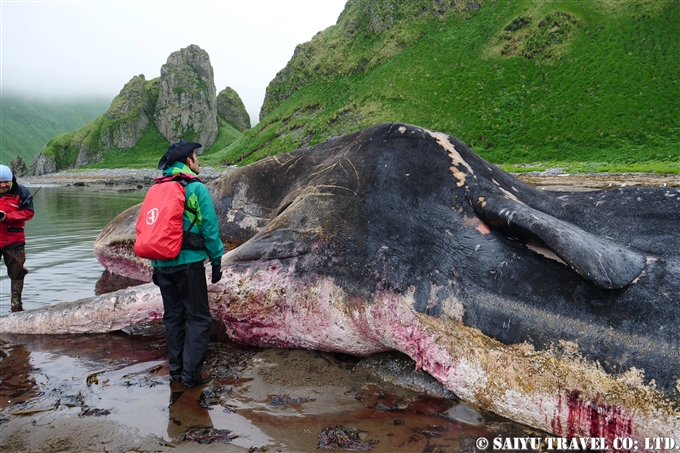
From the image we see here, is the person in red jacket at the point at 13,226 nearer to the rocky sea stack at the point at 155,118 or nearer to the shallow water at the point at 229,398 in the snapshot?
the shallow water at the point at 229,398

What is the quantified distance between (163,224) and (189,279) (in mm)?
620

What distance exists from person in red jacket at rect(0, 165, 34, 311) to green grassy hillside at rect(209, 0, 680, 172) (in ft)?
104

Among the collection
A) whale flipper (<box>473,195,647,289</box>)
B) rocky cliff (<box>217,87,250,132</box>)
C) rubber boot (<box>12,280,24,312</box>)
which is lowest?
rubber boot (<box>12,280,24,312</box>)

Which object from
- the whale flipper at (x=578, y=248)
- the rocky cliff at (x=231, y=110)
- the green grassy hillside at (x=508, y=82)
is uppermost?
the rocky cliff at (x=231, y=110)

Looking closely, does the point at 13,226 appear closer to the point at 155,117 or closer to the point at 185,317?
the point at 185,317

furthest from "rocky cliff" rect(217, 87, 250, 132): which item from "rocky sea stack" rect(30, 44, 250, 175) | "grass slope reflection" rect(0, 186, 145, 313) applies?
"grass slope reflection" rect(0, 186, 145, 313)

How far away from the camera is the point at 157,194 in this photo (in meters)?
4.48

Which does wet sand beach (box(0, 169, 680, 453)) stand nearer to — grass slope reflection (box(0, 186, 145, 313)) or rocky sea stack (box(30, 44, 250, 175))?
grass slope reflection (box(0, 186, 145, 313))

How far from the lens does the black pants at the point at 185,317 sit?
443cm

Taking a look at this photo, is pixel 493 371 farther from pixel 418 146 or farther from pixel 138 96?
pixel 138 96

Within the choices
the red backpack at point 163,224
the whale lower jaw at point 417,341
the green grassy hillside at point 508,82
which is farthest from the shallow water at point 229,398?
the green grassy hillside at point 508,82

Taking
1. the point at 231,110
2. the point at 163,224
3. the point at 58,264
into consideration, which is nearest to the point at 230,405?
the point at 163,224

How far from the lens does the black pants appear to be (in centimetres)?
443

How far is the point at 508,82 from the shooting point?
58.3 metres
